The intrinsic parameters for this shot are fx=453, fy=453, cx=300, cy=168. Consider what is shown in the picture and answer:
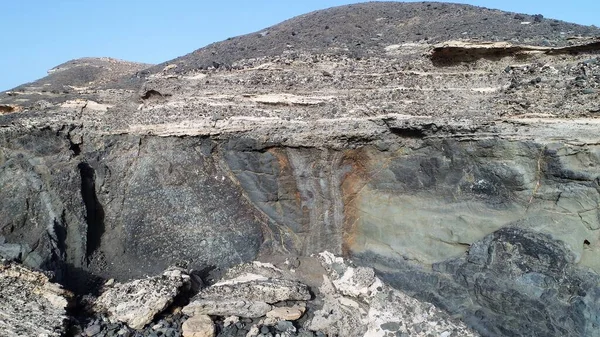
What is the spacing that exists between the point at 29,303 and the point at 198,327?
199cm

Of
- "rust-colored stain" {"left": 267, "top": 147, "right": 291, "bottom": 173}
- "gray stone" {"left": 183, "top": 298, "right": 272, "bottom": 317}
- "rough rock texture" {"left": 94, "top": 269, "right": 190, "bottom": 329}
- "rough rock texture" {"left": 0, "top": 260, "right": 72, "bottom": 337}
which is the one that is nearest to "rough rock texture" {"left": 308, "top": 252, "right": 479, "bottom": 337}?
"gray stone" {"left": 183, "top": 298, "right": 272, "bottom": 317}

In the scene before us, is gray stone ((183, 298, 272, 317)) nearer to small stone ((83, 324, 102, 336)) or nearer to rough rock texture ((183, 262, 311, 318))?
rough rock texture ((183, 262, 311, 318))

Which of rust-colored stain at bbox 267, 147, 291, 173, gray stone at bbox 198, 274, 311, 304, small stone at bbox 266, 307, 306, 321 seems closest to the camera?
small stone at bbox 266, 307, 306, 321

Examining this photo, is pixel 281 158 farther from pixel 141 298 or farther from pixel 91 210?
pixel 91 210

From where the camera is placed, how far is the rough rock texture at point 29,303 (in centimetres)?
504

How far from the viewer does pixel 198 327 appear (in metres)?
5.73

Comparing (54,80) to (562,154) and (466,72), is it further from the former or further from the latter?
(562,154)

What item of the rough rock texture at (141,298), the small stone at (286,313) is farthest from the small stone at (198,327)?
the small stone at (286,313)

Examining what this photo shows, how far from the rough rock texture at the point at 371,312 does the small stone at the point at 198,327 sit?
50.4 inches

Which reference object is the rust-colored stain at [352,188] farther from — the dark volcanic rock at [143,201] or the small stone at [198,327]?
the small stone at [198,327]

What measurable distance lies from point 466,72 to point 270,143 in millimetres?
2946

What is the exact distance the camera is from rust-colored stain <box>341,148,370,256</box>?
6.48 m

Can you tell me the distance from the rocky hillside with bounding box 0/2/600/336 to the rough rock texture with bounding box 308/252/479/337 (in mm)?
215

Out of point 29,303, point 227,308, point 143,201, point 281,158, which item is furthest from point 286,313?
point 29,303
